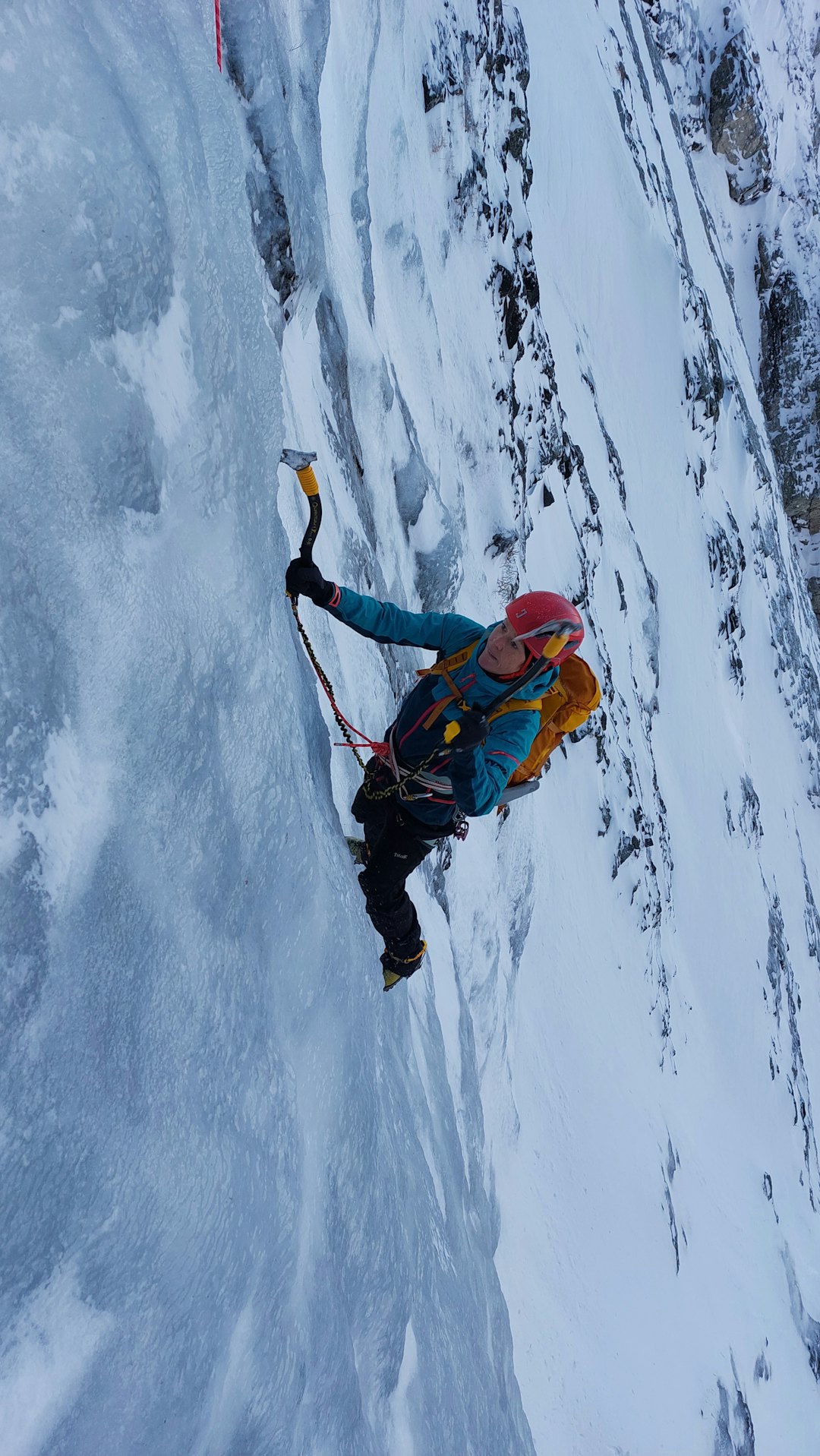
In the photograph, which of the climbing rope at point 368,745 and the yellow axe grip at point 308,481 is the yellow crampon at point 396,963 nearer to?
the climbing rope at point 368,745

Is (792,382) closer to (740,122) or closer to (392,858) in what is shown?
(740,122)

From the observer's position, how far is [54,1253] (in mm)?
1805

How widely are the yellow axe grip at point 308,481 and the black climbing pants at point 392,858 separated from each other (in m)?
1.24

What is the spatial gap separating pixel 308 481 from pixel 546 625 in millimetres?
1004

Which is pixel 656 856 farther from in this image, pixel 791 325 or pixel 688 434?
pixel 791 325

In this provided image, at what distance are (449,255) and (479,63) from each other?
2640mm

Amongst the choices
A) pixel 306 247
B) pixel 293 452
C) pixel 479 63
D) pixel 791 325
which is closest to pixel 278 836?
pixel 293 452

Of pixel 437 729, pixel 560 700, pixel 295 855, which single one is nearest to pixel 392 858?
pixel 437 729

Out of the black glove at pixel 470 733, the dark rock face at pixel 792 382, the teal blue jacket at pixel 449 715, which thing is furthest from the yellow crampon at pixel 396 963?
the dark rock face at pixel 792 382

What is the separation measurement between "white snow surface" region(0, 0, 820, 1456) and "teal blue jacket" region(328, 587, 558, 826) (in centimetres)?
33

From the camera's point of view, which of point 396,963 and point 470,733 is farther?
point 396,963

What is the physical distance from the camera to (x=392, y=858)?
149 inches

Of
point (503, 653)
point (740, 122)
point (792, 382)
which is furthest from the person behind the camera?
point (792, 382)

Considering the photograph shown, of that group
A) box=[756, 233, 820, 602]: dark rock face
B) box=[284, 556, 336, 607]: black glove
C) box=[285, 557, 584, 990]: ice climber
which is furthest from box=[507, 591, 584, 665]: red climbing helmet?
box=[756, 233, 820, 602]: dark rock face
